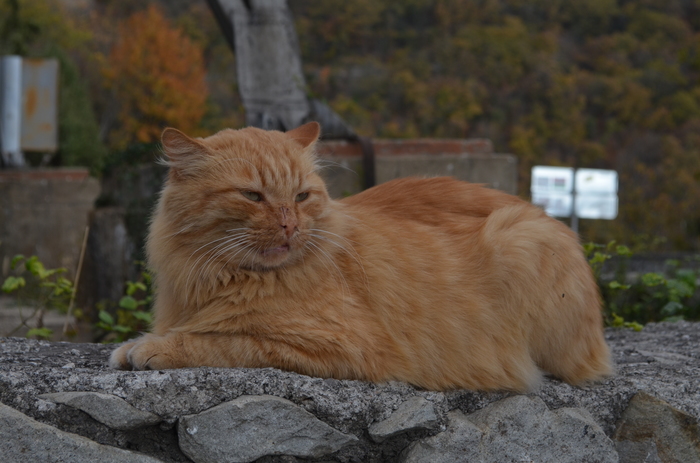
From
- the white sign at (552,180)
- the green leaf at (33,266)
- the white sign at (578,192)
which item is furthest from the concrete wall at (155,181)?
the white sign at (552,180)

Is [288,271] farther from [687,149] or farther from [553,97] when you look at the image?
[553,97]

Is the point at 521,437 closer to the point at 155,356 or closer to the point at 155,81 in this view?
the point at 155,356

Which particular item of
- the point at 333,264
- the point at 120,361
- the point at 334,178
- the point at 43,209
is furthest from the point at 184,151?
the point at 43,209

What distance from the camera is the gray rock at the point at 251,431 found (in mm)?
2018

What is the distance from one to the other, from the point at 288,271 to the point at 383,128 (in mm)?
24532

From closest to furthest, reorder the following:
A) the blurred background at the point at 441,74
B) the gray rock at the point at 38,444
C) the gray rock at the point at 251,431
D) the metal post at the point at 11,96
A: the gray rock at the point at 38,444, the gray rock at the point at 251,431, the metal post at the point at 11,96, the blurred background at the point at 441,74

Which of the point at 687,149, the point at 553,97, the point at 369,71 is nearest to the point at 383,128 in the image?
the point at 369,71

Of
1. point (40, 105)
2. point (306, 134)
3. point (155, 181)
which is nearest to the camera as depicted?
point (306, 134)

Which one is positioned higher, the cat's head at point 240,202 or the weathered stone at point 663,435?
the cat's head at point 240,202

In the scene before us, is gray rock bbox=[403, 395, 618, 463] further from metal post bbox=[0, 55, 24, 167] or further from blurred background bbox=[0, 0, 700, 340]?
blurred background bbox=[0, 0, 700, 340]

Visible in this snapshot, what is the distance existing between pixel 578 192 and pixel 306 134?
13755mm

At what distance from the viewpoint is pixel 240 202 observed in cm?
214

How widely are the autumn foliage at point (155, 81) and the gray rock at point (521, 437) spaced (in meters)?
30.7

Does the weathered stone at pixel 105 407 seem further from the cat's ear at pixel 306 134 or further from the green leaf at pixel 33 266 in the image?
the green leaf at pixel 33 266
